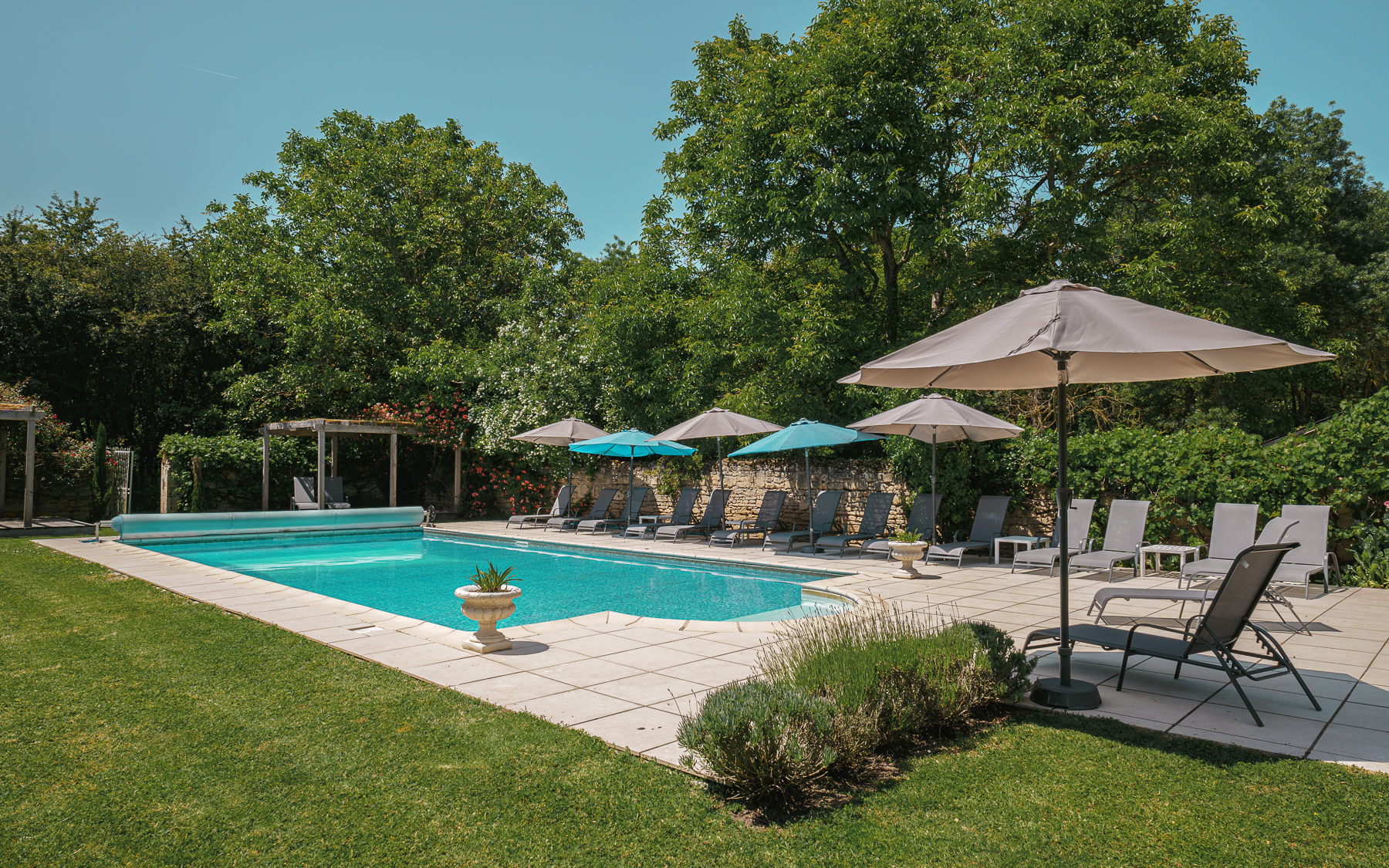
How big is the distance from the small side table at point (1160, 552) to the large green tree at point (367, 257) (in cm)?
1634

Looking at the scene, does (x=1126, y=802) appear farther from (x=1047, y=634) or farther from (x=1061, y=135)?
(x=1061, y=135)

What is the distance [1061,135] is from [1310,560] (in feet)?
28.0

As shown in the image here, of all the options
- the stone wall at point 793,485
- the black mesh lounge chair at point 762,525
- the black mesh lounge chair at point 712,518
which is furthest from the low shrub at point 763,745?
the black mesh lounge chair at point 712,518

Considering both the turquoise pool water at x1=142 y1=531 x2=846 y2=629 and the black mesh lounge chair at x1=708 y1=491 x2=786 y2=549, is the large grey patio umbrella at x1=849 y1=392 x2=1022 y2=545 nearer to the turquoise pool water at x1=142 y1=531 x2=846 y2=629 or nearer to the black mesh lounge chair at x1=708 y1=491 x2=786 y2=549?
the turquoise pool water at x1=142 y1=531 x2=846 y2=629

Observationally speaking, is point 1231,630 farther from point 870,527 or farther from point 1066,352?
point 870,527

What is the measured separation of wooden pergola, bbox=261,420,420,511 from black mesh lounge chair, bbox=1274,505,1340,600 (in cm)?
1604

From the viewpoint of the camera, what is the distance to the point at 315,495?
1766 cm

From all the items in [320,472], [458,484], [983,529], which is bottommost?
[983,529]

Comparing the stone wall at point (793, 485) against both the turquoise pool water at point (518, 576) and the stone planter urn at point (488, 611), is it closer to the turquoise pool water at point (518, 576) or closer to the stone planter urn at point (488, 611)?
the turquoise pool water at point (518, 576)

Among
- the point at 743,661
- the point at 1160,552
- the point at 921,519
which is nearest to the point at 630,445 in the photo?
the point at 921,519

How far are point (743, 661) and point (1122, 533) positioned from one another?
20.7ft

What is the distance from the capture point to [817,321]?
14.7m

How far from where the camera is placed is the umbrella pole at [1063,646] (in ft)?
14.2

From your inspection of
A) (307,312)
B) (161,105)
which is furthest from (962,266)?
(161,105)
